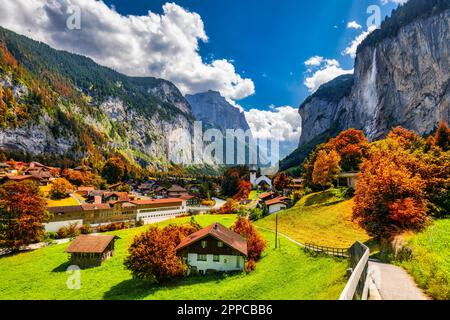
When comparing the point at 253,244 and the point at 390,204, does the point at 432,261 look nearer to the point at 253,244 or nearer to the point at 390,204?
the point at 390,204

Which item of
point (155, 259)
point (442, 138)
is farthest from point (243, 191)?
point (155, 259)

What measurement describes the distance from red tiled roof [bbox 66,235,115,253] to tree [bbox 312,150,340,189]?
48.1 meters

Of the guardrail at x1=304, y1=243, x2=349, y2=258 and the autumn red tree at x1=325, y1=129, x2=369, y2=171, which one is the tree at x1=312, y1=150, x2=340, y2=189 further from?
the guardrail at x1=304, y1=243, x2=349, y2=258

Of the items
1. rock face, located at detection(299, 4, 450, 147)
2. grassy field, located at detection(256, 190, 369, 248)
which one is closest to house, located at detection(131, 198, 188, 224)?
grassy field, located at detection(256, 190, 369, 248)

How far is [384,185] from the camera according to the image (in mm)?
29359

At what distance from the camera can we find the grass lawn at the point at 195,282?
2541cm

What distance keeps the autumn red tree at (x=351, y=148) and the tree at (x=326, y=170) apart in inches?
302

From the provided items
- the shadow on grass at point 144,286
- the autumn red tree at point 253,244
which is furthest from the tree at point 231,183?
the shadow on grass at point 144,286

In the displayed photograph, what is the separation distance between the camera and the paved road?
13.7 metres
